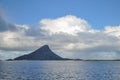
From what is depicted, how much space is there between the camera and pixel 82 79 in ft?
358

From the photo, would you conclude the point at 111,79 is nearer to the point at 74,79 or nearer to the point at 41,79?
the point at 74,79

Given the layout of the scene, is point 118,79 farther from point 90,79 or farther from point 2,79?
point 2,79

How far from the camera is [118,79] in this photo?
4218 inches

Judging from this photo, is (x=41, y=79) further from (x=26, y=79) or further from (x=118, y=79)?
(x=118, y=79)

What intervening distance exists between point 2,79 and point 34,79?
12098 millimetres

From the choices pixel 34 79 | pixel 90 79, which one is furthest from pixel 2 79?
pixel 90 79

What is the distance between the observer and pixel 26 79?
105 metres

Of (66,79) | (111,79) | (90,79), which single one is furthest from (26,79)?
(111,79)

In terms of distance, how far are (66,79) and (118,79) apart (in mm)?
20271

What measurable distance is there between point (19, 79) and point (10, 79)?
136 inches

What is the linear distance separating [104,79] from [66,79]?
15.0 m

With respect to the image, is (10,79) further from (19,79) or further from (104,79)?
(104,79)

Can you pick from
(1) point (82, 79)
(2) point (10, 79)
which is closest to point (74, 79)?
(1) point (82, 79)

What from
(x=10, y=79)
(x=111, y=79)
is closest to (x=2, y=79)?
(x=10, y=79)
